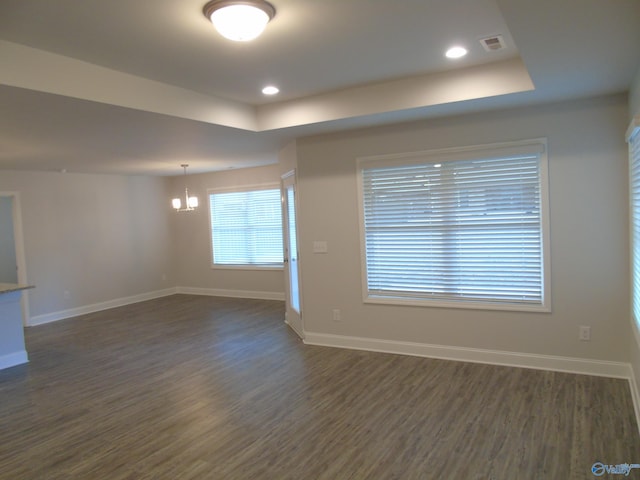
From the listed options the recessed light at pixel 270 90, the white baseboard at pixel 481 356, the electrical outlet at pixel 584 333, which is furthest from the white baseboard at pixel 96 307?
the electrical outlet at pixel 584 333

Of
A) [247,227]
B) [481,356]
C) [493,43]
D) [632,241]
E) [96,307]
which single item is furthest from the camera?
[247,227]

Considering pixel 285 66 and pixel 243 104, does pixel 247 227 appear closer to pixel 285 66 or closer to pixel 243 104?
pixel 243 104

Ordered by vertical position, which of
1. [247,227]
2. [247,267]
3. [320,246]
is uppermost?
Result: [247,227]

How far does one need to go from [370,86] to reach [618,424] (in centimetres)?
328

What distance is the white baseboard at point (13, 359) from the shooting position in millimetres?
4836

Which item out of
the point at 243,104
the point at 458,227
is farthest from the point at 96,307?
the point at 458,227

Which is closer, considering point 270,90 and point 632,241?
point 632,241

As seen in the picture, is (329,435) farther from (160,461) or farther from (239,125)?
(239,125)

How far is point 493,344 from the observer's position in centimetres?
422

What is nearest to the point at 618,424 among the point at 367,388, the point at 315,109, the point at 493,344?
the point at 493,344

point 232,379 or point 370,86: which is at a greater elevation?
point 370,86

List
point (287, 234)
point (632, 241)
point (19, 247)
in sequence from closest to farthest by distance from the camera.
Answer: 1. point (632, 241)
2. point (287, 234)
3. point (19, 247)

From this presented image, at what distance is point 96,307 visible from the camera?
7777 mm

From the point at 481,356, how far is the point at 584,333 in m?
0.93
